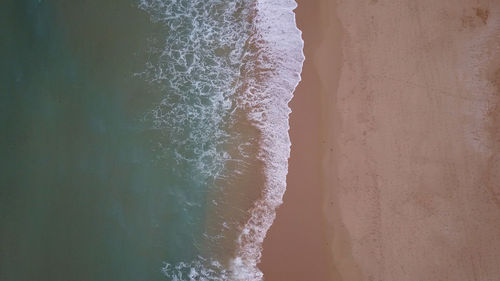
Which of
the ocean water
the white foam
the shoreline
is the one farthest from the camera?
the ocean water

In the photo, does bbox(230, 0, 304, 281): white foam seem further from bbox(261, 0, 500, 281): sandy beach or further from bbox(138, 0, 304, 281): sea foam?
bbox(261, 0, 500, 281): sandy beach

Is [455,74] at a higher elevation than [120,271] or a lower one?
higher

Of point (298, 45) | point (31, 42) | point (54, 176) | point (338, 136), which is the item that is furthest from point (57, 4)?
point (338, 136)

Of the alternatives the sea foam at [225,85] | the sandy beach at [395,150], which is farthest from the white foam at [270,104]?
the sandy beach at [395,150]

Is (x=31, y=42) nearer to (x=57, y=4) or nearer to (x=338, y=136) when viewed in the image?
(x=57, y=4)

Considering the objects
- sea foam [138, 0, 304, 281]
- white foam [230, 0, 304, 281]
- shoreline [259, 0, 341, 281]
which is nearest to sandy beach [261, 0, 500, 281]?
shoreline [259, 0, 341, 281]

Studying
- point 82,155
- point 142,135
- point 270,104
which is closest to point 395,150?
point 270,104

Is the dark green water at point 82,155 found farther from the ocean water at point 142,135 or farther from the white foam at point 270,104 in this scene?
the white foam at point 270,104
